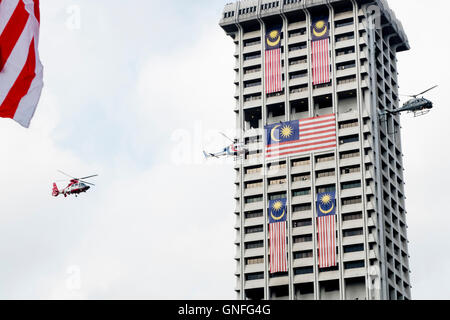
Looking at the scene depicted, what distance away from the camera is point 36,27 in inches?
1287

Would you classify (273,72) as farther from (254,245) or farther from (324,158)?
(254,245)

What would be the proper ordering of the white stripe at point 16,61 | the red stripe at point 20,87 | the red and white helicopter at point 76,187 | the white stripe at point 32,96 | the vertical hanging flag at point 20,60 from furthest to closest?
the red and white helicopter at point 76,187 → the white stripe at point 32,96 → the white stripe at point 16,61 → the vertical hanging flag at point 20,60 → the red stripe at point 20,87

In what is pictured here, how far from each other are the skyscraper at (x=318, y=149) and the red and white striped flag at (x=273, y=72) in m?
0.21

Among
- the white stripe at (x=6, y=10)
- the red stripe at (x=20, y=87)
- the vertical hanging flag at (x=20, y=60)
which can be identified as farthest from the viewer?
the vertical hanging flag at (x=20, y=60)

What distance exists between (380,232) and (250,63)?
3928 centimetres

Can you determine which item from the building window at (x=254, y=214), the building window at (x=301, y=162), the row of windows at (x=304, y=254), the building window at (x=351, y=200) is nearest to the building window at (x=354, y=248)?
the row of windows at (x=304, y=254)

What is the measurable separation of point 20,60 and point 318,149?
4843 inches

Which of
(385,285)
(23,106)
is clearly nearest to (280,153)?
(385,285)

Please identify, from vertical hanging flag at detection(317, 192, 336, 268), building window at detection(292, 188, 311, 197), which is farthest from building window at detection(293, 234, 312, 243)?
building window at detection(292, 188, 311, 197)

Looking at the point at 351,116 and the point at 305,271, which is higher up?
the point at 351,116

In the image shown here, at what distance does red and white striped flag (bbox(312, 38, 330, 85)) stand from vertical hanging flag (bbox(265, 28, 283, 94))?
6.41 meters

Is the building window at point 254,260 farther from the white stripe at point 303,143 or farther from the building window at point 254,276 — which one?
the white stripe at point 303,143

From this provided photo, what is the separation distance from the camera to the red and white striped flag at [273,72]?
160375 millimetres
